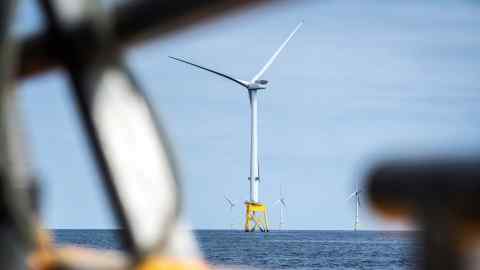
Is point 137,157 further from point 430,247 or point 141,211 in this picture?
point 430,247

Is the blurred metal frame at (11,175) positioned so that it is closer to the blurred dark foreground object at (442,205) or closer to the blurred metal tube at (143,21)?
the blurred metal tube at (143,21)

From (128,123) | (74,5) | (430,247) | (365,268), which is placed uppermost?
(74,5)

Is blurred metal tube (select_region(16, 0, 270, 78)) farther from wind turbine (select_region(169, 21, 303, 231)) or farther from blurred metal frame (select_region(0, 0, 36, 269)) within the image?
wind turbine (select_region(169, 21, 303, 231))

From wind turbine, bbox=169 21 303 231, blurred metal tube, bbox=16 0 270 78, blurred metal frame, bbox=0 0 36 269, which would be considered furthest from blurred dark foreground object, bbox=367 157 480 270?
wind turbine, bbox=169 21 303 231

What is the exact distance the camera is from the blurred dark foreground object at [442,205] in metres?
0.44

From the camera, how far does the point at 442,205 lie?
1.47 ft

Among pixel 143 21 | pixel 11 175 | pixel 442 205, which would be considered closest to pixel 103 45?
pixel 143 21

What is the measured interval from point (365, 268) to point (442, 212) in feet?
182

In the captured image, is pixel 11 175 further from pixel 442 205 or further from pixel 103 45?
pixel 442 205

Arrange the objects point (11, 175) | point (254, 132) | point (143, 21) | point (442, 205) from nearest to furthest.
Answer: point (442, 205), point (143, 21), point (11, 175), point (254, 132)

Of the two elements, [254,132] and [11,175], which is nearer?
[11,175]

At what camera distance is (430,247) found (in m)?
0.45

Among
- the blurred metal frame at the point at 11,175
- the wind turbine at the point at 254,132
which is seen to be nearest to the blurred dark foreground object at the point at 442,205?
the blurred metal frame at the point at 11,175

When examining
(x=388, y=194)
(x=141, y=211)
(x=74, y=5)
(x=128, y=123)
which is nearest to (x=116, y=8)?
(x=74, y=5)
